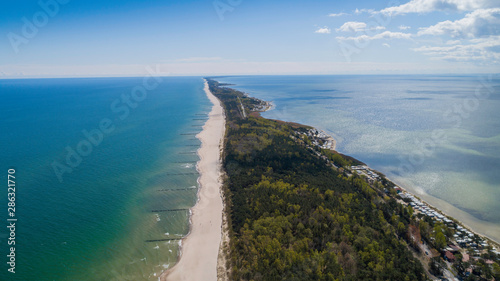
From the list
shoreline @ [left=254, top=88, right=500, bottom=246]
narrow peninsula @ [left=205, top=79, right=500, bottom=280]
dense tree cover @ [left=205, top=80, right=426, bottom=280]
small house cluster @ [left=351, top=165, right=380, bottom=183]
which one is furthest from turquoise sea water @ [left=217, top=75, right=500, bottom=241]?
dense tree cover @ [left=205, top=80, right=426, bottom=280]

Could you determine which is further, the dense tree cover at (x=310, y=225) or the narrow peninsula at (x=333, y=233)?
the narrow peninsula at (x=333, y=233)

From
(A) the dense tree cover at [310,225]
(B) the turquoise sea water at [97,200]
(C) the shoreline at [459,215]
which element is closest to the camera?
(A) the dense tree cover at [310,225]

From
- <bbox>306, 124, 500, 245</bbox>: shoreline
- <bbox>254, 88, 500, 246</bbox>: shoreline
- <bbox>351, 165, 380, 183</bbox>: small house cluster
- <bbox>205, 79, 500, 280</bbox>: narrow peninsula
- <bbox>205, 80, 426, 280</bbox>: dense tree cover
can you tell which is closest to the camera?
<bbox>205, 80, 426, 280</bbox>: dense tree cover

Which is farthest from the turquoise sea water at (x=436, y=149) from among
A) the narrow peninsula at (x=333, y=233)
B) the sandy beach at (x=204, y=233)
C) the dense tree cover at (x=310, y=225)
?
the sandy beach at (x=204, y=233)

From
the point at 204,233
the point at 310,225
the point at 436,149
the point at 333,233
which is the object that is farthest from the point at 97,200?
the point at 436,149

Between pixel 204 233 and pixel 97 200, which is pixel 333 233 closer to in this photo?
pixel 204 233

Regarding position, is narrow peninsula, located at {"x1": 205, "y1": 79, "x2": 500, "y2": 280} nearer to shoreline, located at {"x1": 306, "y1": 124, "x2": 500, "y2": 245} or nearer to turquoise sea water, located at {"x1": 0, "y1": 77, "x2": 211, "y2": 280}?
shoreline, located at {"x1": 306, "y1": 124, "x2": 500, "y2": 245}

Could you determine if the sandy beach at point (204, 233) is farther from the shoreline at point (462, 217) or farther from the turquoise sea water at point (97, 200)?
the shoreline at point (462, 217)
